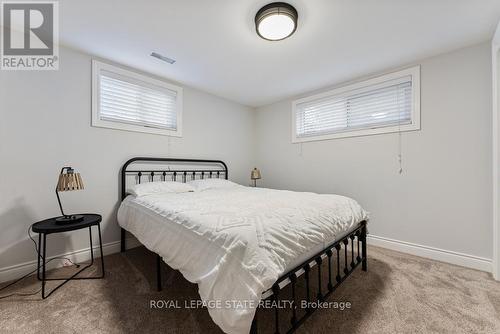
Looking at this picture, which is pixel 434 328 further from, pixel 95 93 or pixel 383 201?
pixel 95 93

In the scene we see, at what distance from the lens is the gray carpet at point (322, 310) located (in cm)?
140

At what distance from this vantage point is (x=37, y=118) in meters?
2.13

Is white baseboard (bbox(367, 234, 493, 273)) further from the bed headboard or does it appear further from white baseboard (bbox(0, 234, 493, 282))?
the bed headboard

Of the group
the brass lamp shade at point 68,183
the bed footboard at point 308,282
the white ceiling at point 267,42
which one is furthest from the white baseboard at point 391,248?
the white ceiling at point 267,42

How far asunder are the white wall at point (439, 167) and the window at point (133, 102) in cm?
262

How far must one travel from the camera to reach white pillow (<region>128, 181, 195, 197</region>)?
2.40 meters

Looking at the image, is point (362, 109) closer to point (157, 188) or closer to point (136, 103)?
point (157, 188)

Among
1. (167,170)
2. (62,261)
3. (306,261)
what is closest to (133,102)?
(167,170)

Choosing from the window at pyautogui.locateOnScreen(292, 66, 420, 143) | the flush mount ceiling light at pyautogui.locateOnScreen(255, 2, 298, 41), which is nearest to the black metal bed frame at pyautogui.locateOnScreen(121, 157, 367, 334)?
the window at pyautogui.locateOnScreen(292, 66, 420, 143)

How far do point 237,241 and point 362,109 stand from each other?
284cm

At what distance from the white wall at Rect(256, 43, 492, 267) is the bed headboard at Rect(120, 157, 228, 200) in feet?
6.76

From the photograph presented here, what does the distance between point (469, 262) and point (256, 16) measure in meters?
3.28

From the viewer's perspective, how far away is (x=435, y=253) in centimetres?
240

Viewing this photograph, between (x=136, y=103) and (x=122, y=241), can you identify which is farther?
(x=136, y=103)
